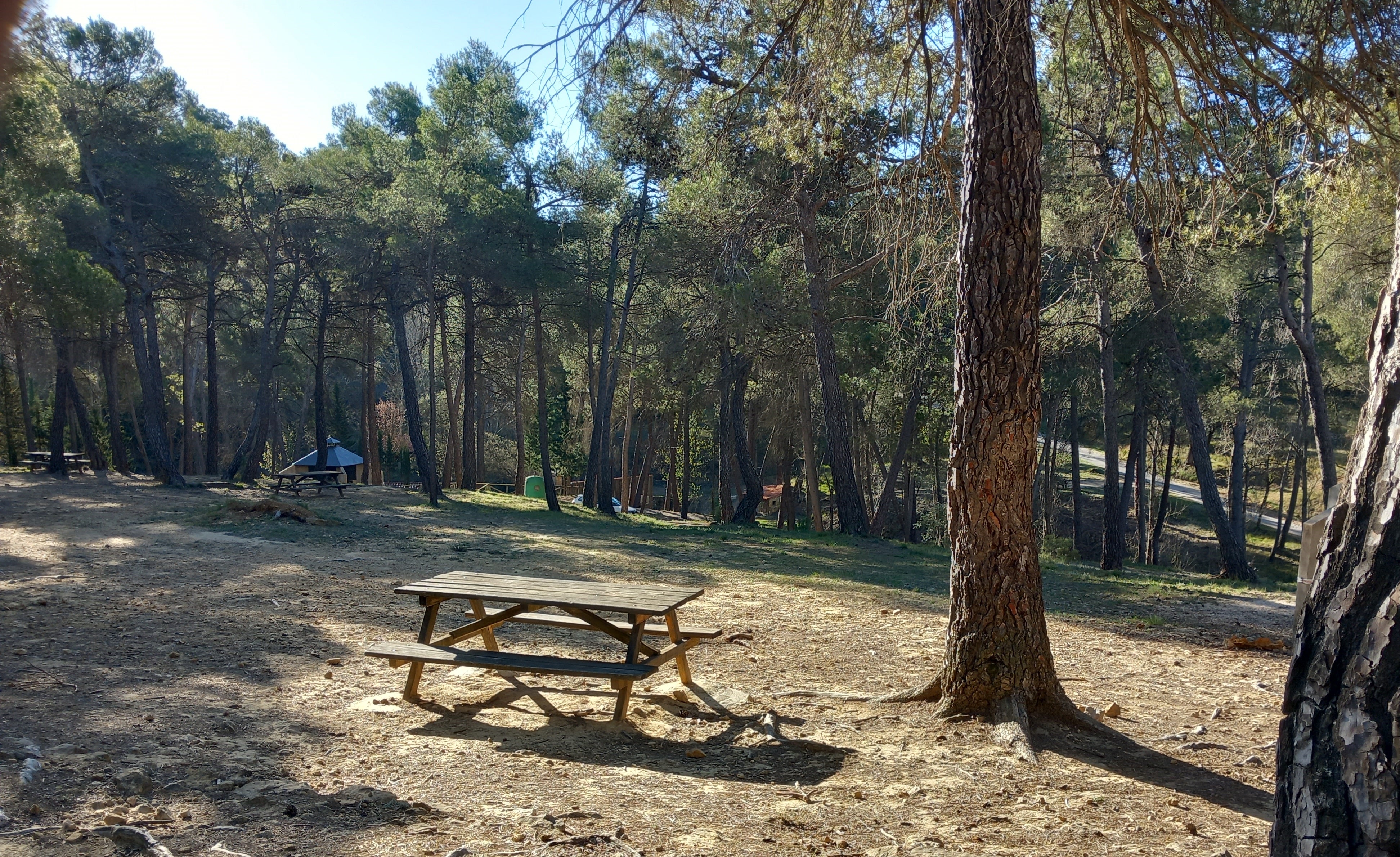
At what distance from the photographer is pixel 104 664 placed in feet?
18.1

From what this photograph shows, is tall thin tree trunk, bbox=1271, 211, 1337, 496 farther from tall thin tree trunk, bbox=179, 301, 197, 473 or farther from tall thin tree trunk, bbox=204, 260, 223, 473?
tall thin tree trunk, bbox=179, 301, 197, 473

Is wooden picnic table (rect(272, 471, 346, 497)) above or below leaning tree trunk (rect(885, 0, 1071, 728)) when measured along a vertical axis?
below

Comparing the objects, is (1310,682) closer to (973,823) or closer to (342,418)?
(973,823)

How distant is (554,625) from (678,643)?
2.74ft

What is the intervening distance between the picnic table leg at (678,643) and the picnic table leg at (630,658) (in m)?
0.39

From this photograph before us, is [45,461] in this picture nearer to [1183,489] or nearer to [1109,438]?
[1109,438]

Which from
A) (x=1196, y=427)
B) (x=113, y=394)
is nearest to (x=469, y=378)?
(x=113, y=394)

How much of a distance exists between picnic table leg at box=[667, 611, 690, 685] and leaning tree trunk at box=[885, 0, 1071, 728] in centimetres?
161

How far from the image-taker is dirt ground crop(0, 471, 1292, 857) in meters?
3.30

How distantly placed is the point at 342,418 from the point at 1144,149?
126 feet

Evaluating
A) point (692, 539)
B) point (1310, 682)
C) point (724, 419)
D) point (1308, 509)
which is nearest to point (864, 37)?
point (1310, 682)

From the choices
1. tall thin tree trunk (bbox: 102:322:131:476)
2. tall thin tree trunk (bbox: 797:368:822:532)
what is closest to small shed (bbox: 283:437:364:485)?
tall thin tree trunk (bbox: 102:322:131:476)

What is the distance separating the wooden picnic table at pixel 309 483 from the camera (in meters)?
19.3

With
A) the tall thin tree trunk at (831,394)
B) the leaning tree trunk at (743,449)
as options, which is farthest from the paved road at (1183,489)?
the tall thin tree trunk at (831,394)
